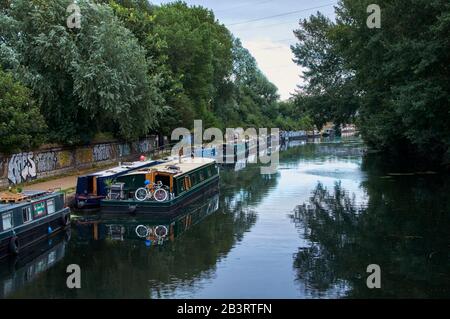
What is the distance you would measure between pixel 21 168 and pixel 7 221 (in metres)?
12.3

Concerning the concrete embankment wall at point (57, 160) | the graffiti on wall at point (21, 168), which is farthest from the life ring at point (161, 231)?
the graffiti on wall at point (21, 168)

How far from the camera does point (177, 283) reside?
1602 centimetres

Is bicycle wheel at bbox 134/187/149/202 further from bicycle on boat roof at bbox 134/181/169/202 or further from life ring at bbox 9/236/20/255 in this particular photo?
life ring at bbox 9/236/20/255

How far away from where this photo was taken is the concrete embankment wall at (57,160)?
2961cm

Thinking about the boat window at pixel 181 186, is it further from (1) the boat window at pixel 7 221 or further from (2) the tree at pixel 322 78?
(2) the tree at pixel 322 78

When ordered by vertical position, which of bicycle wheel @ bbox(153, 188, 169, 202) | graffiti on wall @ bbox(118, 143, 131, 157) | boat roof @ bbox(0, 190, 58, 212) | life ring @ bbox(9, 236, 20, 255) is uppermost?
graffiti on wall @ bbox(118, 143, 131, 157)

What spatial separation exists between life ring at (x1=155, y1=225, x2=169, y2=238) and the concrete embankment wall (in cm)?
897

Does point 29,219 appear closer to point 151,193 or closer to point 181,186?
point 151,193

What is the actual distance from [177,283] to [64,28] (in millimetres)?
22414

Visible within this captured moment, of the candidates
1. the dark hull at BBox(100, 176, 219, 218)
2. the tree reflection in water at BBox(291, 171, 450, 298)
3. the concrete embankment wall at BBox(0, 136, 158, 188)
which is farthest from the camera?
the concrete embankment wall at BBox(0, 136, 158, 188)

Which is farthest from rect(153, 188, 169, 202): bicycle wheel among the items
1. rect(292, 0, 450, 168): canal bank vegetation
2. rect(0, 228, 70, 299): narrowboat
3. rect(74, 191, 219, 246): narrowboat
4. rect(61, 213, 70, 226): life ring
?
rect(292, 0, 450, 168): canal bank vegetation

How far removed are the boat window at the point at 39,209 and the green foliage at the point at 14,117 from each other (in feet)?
23.9

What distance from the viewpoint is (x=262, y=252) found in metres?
19.5

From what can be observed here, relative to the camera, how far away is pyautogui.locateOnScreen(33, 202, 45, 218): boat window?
813 inches
